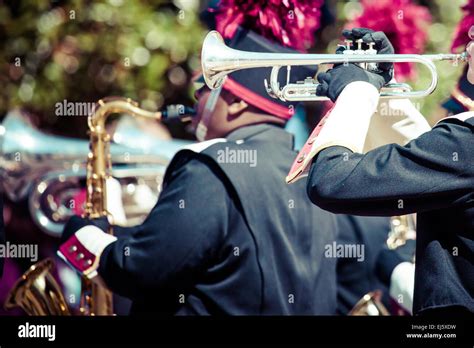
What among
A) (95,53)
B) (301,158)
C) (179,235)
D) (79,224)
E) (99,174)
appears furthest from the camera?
(95,53)

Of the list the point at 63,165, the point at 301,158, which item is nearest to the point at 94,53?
the point at 63,165

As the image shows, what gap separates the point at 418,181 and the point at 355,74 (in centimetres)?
41

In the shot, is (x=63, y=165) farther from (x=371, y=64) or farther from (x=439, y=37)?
(x=371, y=64)

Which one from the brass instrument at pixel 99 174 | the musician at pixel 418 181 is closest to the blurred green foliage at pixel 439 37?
the brass instrument at pixel 99 174

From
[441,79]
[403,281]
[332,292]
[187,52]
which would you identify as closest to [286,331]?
[332,292]

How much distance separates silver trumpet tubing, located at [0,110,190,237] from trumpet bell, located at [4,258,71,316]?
731 mm

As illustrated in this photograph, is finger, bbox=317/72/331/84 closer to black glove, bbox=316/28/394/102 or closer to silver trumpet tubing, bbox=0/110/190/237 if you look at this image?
black glove, bbox=316/28/394/102

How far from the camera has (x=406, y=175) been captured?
9.63ft

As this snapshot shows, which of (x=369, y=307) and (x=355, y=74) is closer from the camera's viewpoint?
(x=355, y=74)

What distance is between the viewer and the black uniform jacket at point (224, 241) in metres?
3.78

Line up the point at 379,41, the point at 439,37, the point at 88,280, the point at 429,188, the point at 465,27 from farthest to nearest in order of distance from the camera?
the point at 439,37
the point at 88,280
the point at 465,27
the point at 379,41
the point at 429,188

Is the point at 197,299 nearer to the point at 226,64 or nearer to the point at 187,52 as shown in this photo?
the point at 226,64

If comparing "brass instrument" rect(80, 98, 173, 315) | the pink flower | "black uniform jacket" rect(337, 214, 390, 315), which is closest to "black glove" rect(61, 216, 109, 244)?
"brass instrument" rect(80, 98, 173, 315)

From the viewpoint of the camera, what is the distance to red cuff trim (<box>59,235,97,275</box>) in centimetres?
398
